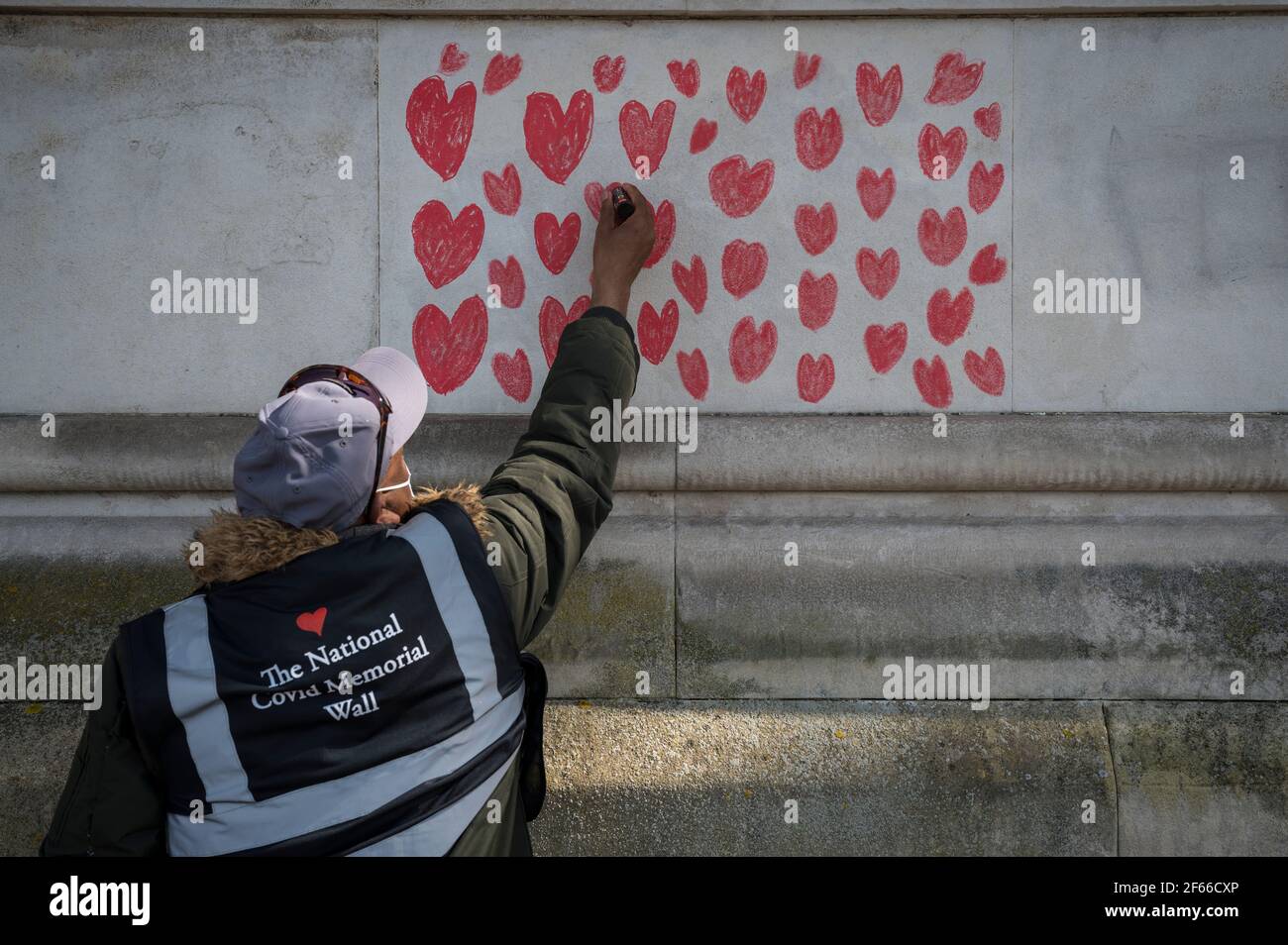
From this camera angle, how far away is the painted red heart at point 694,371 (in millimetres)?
4066

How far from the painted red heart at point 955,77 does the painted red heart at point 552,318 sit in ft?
5.15

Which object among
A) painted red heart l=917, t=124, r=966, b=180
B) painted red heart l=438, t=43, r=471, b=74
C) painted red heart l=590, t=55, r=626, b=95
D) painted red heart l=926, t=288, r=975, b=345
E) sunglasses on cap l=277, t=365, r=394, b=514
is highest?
painted red heart l=438, t=43, r=471, b=74

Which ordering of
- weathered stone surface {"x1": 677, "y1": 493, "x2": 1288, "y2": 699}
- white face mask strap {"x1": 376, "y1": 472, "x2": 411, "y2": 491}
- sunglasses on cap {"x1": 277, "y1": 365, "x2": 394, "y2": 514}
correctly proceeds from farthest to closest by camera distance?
weathered stone surface {"x1": 677, "y1": 493, "x2": 1288, "y2": 699} < white face mask strap {"x1": 376, "y1": 472, "x2": 411, "y2": 491} < sunglasses on cap {"x1": 277, "y1": 365, "x2": 394, "y2": 514}

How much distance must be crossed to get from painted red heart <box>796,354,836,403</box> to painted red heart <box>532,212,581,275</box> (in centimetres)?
98

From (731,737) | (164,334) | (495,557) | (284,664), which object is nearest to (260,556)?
(284,664)

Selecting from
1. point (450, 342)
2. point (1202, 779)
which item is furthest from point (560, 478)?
point (1202, 779)

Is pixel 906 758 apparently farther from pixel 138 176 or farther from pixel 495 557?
pixel 138 176

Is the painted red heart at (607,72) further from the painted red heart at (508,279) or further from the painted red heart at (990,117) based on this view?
the painted red heart at (990,117)

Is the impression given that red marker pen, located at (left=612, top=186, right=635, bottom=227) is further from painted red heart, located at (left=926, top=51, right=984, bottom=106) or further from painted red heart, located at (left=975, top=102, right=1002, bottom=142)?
painted red heart, located at (left=975, top=102, right=1002, bottom=142)

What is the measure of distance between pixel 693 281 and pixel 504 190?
0.80 meters

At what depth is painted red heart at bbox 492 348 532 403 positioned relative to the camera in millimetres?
4086

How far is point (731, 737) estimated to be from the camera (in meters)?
3.78

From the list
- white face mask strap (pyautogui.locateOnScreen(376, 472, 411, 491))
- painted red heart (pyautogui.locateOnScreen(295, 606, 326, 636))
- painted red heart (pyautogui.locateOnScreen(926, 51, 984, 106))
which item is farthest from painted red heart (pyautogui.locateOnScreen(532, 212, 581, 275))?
painted red heart (pyautogui.locateOnScreen(295, 606, 326, 636))

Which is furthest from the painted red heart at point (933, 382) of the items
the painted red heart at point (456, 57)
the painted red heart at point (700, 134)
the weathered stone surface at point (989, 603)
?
the painted red heart at point (456, 57)
